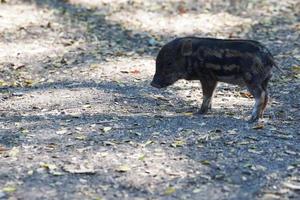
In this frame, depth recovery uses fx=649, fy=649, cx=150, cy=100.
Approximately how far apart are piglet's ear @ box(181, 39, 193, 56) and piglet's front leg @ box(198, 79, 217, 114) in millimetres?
392

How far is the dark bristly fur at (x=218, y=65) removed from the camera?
25.1 ft

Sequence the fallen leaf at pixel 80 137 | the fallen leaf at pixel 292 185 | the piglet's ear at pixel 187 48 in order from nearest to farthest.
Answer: the fallen leaf at pixel 292 185 → the fallen leaf at pixel 80 137 → the piglet's ear at pixel 187 48

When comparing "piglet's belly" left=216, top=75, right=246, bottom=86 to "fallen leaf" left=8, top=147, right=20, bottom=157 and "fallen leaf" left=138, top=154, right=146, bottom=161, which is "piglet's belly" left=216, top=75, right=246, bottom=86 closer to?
"fallen leaf" left=138, top=154, right=146, bottom=161

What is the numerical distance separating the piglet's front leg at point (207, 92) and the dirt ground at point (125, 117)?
0.53ft

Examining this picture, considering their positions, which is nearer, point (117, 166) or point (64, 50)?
point (117, 166)

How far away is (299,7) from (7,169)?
1179cm

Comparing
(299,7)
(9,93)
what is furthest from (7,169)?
(299,7)

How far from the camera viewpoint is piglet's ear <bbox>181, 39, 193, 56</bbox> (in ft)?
26.4

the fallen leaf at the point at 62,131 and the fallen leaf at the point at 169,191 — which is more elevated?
the fallen leaf at the point at 169,191

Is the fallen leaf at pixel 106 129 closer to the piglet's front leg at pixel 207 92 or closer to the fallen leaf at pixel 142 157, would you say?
the fallen leaf at pixel 142 157

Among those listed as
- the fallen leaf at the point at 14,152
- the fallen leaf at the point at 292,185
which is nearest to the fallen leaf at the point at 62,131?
the fallen leaf at the point at 14,152

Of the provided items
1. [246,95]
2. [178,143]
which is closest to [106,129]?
[178,143]

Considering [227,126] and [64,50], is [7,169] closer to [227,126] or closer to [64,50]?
[227,126]

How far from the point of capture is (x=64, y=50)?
484 inches
